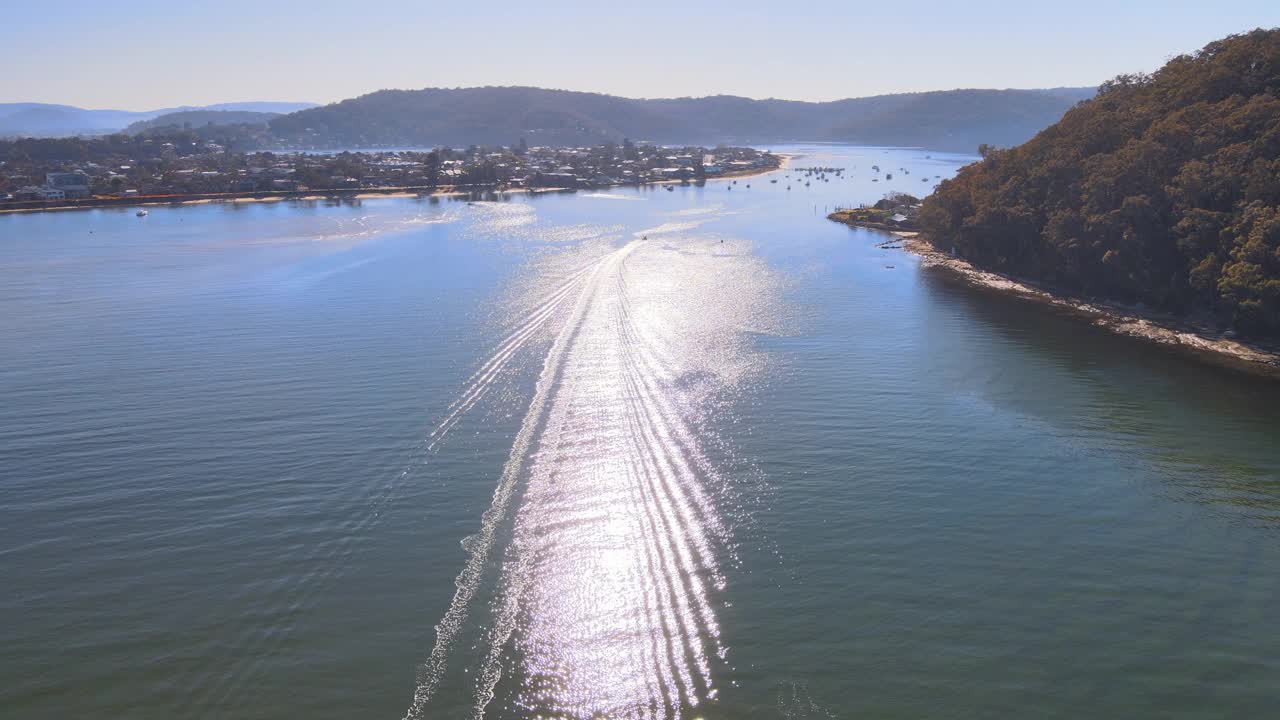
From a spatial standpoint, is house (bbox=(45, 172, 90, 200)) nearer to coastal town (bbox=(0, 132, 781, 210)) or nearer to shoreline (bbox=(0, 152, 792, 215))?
coastal town (bbox=(0, 132, 781, 210))

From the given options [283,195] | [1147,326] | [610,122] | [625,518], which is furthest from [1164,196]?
[610,122]

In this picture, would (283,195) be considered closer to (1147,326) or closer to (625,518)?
(1147,326)

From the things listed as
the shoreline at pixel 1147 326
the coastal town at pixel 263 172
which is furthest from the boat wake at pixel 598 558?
the coastal town at pixel 263 172

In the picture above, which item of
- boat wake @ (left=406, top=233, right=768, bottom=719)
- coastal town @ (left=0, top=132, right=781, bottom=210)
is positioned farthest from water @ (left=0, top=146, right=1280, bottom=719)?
coastal town @ (left=0, top=132, right=781, bottom=210)

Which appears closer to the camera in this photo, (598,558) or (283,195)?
(598,558)

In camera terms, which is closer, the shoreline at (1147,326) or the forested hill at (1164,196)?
the shoreline at (1147,326)

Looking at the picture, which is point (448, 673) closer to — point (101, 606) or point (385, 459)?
point (101, 606)

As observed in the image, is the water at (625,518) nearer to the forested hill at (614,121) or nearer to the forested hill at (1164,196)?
the forested hill at (1164,196)

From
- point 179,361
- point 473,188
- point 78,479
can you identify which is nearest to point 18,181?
point 473,188
